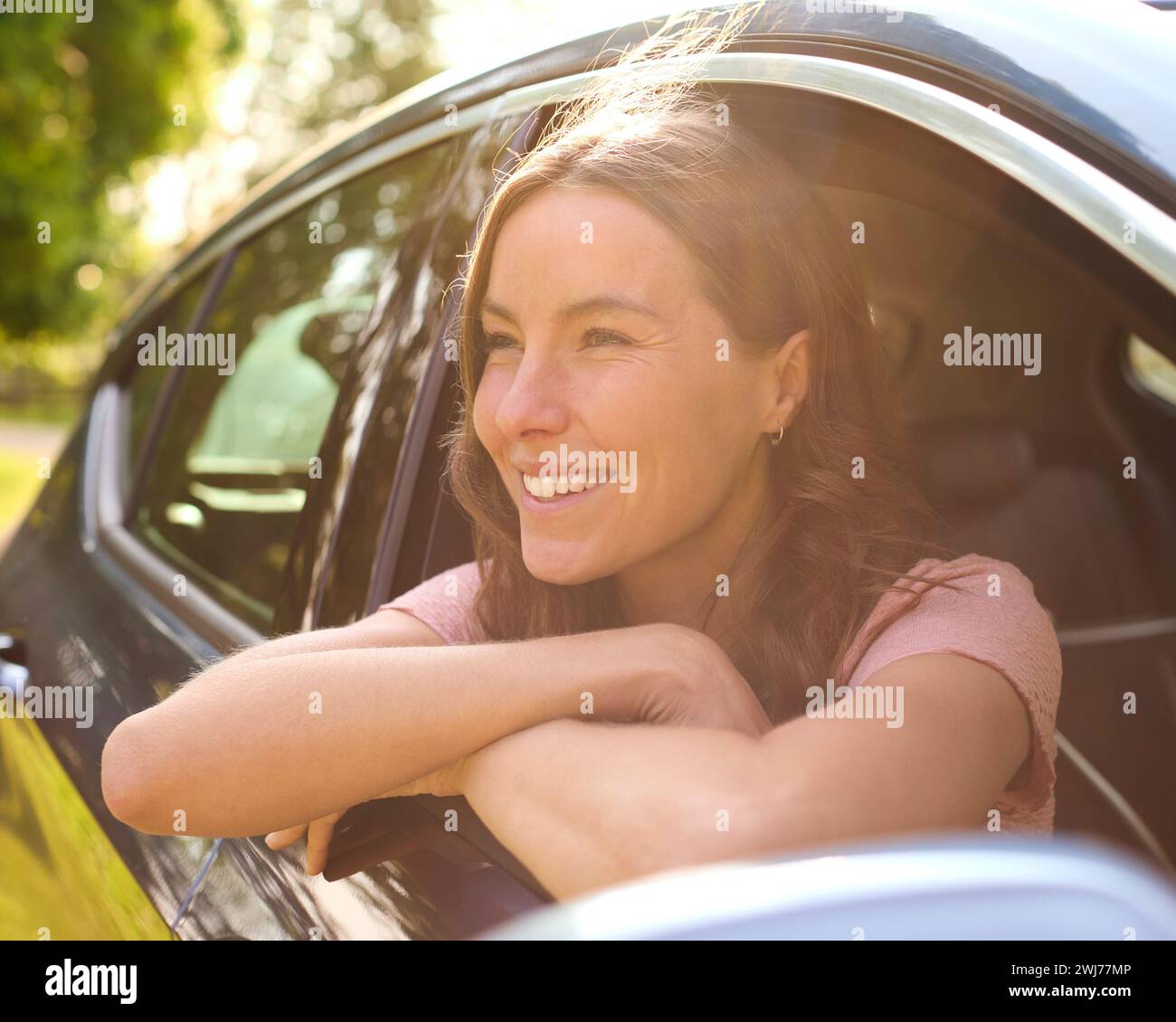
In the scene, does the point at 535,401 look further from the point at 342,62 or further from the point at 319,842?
the point at 342,62

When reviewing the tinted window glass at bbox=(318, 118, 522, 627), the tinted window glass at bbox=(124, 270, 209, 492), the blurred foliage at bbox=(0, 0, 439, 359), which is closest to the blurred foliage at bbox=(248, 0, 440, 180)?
the blurred foliage at bbox=(0, 0, 439, 359)

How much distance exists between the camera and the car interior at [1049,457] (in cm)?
187

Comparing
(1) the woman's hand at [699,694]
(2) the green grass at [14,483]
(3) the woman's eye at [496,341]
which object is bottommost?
(1) the woman's hand at [699,694]

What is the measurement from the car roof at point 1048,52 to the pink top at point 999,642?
491mm

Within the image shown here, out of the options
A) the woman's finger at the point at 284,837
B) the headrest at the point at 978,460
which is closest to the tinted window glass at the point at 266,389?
the woman's finger at the point at 284,837

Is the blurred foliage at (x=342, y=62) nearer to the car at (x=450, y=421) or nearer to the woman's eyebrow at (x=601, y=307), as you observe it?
the car at (x=450, y=421)

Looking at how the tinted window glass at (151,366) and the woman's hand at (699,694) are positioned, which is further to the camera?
the tinted window glass at (151,366)

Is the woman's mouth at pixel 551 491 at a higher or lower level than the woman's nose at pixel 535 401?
lower

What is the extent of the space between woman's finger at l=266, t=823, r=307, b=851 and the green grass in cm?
1067

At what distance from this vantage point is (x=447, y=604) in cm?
172

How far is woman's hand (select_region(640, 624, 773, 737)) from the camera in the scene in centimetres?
136

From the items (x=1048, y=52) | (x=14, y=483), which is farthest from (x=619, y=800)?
(x=14, y=483)

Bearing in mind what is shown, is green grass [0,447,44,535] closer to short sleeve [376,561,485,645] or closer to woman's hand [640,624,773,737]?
short sleeve [376,561,485,645]

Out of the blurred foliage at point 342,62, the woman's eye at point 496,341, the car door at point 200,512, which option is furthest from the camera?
the blurred foliage at point 342,62
